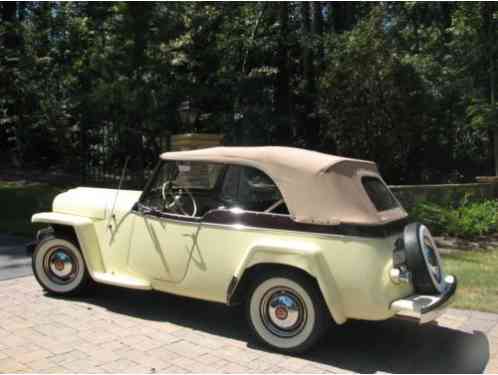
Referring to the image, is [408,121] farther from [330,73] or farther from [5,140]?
[5,140]

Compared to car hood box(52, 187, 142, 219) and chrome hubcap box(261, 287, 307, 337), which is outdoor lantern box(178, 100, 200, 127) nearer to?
car hood box(52, 187, 142, 219)

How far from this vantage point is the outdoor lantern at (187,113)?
11992 millimetres

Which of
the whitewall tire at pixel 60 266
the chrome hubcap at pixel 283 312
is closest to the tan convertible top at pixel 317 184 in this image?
the chrome hubcap at pixel 283 312

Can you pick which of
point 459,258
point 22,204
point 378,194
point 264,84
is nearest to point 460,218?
point 459,258

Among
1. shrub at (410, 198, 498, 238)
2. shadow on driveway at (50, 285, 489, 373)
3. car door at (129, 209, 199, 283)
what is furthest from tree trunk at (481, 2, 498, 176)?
car door at (129, 209, 199, 283)

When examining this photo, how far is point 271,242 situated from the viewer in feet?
13.9

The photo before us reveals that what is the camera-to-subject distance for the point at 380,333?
4770 mm

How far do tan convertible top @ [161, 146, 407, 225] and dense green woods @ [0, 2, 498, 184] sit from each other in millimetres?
8002

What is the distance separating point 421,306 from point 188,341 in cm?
193

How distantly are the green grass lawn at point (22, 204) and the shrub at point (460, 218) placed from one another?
712 centimetres

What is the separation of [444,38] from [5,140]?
16893 millimetres

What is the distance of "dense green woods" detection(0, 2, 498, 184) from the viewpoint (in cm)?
1220

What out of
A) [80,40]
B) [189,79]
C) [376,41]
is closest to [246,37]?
[189,79]

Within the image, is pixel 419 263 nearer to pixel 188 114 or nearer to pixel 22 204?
pixel 188 114
